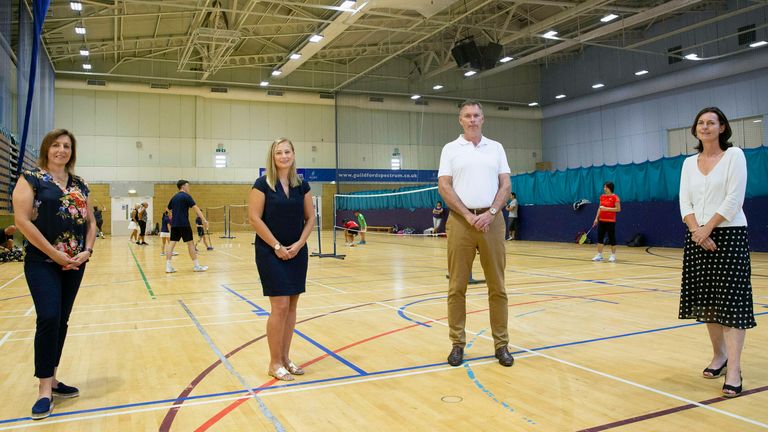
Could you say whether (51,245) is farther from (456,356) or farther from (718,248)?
(718,248)

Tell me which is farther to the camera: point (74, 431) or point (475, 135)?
point (475, 135)

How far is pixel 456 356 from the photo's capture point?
4.06 metres

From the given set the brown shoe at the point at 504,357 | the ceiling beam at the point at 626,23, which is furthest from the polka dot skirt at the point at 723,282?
the ceiling beam at the point at 626,23

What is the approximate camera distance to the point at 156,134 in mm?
33000

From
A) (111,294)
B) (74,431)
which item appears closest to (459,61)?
(111,294)

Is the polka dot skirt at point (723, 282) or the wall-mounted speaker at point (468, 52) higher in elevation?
the wall-mounted speaker at point (468, 52)

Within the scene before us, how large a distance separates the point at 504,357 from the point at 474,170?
4.44 ft

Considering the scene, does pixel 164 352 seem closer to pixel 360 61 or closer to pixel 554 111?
pixel 360 61

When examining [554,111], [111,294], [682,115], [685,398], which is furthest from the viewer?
[554,111]

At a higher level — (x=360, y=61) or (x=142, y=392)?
(x=360, y=61)

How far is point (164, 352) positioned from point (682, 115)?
31467mm

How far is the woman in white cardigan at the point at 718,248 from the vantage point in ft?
11.0

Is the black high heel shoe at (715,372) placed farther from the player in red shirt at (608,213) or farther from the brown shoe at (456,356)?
the player in red shirt at (608,213)

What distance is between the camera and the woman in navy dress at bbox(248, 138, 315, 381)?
12.5ft
